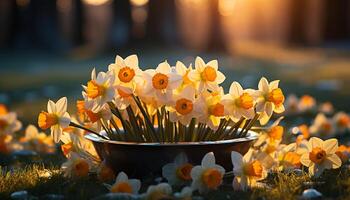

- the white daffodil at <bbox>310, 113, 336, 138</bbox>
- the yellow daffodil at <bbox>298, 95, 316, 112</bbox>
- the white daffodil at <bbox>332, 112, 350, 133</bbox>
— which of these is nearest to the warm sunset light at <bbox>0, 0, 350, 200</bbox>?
the white daffodil at <bbox>310, 113, 336, 138</bbox>

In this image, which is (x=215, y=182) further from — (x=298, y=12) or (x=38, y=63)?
(x=298, y=12)

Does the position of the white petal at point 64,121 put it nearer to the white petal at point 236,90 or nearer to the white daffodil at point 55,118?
the white daffodil at point 55,118

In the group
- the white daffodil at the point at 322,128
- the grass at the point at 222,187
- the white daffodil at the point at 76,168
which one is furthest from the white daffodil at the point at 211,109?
the white daffodil at the point at 322,128

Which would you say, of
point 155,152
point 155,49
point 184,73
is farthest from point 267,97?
point 155,49

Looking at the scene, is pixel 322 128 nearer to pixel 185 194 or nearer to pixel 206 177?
pixel 206 177

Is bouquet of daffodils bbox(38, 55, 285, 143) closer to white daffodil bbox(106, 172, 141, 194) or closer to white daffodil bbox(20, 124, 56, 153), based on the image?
white daffodil bbox(106, 172, 141, 194)

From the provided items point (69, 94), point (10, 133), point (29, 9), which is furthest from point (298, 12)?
point (10, 133)
